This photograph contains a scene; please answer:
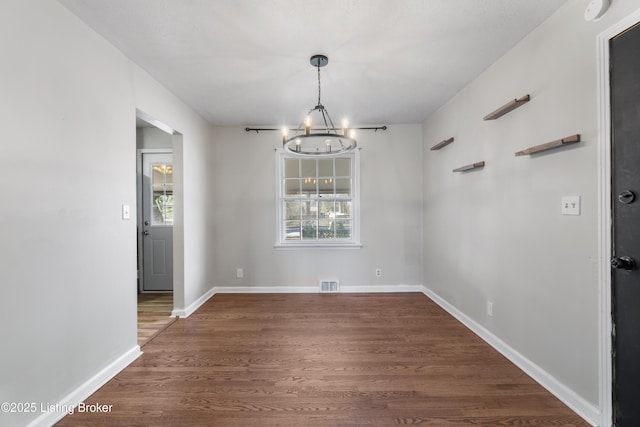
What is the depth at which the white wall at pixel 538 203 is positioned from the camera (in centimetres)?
154

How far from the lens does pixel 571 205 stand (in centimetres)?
162

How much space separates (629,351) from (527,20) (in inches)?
82.2

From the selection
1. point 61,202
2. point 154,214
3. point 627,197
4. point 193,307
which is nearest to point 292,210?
point 193,307

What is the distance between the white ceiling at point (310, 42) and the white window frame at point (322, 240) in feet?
3.47

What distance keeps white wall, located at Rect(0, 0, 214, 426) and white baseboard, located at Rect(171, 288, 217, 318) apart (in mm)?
862

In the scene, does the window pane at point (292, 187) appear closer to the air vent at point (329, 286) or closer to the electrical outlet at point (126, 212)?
the air vent at point (329, 286)

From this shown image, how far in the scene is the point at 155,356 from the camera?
7.32ft

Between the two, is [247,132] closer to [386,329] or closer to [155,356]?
[155,356]

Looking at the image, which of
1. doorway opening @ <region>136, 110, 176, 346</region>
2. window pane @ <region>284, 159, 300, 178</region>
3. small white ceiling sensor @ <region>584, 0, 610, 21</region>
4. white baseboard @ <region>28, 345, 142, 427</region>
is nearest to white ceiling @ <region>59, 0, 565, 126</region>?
small white ceiling sensor @ <region>584, 0, 610, 21</region>

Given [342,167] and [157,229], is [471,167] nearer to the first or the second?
[342,167]

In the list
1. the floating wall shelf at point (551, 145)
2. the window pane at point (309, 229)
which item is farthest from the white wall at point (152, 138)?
the floating wall shelf at point (551, 145)

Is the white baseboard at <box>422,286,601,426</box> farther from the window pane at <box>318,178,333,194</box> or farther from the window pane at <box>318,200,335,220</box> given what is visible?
the window pane at <box>318,178,333,194</box>

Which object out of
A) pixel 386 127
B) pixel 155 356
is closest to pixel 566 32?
pixel 386 127

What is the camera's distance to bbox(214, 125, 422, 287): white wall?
3.91 m
